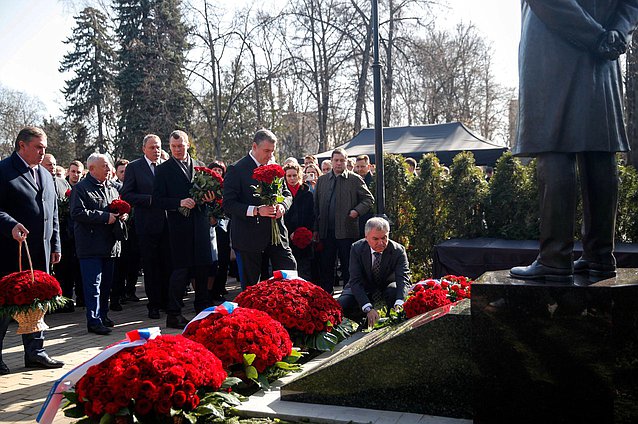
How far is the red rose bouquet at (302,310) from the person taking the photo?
14.9 ft

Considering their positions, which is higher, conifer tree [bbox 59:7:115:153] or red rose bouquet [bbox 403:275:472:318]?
conifer tree [bbox 59:7:115:153]

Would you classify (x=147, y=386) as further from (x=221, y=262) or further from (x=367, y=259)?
(x=221, y=262)

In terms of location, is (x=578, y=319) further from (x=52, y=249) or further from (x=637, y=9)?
(x=52, y=249)

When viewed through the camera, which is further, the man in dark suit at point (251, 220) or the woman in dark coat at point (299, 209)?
the woman in dark coat at point (299, 209)

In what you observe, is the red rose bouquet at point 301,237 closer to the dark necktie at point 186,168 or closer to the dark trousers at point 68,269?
the dark necktie at point 186,168

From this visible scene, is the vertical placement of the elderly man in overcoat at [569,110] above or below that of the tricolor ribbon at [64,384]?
above

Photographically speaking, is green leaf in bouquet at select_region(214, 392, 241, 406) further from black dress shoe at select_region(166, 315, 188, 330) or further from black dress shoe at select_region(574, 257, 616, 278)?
black dress shoe at select_region(166, 315, 188, 330)

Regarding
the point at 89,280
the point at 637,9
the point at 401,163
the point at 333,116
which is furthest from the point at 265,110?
the point at 637,9

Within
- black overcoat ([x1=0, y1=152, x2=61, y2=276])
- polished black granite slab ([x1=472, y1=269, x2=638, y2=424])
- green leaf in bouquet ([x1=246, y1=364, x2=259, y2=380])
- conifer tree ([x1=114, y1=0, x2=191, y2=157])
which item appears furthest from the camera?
conifer tree ([x1=114, y1=0, x2=191, y2=157])

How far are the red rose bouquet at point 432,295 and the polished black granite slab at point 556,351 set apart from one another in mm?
1290

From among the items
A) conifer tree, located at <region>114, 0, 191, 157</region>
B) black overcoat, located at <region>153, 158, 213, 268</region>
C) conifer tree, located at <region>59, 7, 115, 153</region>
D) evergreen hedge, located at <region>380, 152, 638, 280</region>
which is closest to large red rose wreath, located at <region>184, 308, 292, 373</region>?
black overcoat, located at <region>153, 158, 213, 268</region>

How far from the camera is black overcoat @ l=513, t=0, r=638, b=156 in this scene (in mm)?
3162

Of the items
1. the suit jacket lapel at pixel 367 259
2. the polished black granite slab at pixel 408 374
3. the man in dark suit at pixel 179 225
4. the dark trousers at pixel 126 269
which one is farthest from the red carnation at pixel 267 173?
the dark trousers at pixel 126 269

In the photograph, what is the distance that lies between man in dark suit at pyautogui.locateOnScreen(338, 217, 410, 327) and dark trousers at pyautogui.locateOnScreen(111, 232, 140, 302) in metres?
3.85
